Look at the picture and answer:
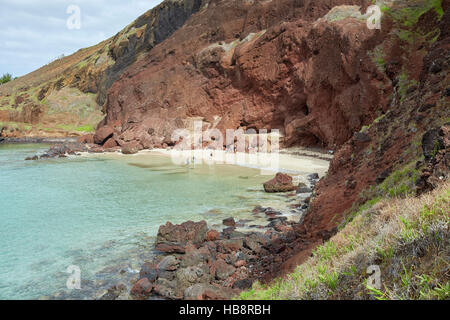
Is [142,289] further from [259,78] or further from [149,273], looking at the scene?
[259,78]

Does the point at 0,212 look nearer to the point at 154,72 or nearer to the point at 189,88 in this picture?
the point at 189,88

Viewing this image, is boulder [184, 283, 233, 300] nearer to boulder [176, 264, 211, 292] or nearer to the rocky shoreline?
the rocky shoreline

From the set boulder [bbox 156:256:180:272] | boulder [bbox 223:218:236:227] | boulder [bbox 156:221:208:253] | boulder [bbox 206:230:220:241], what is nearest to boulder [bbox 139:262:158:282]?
boulder [bbox 156:256:180:272]

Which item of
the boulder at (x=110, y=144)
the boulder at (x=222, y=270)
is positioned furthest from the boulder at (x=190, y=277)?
the boulder at (x=110, y=144)

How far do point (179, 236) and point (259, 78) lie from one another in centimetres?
3284

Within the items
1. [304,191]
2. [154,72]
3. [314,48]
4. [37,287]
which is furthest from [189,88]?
[37,287]

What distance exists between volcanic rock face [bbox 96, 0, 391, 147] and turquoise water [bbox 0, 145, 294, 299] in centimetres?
1100

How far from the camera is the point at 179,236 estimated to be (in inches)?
451

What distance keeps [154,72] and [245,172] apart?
34785 millimetres

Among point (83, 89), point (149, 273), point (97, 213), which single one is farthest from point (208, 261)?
point (83, 89)

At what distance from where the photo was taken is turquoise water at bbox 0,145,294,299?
993cm

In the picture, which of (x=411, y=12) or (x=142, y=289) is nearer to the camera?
(x=142, y=289)

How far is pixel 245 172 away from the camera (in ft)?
89.8

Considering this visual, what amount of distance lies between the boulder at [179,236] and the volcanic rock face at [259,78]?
63.0 feet
